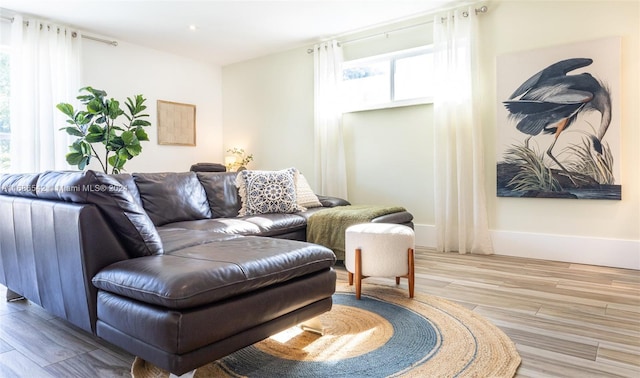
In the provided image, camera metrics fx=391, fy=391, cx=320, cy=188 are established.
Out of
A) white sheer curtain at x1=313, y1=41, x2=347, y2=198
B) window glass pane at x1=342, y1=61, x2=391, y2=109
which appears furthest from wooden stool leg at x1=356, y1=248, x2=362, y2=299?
window glass pane at x1=342, y1=61, x2=391, y2=109

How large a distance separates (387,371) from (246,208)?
2276 millimetres

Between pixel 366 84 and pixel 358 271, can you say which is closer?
pixel 358 271

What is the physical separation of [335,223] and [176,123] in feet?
11.1

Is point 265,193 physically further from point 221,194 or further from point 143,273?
point 143,273

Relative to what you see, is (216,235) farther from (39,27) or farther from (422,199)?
(39,27)

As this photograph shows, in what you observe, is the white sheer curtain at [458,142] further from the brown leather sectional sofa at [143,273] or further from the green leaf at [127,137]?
the green leaf at [127,137]

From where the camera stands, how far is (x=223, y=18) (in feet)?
14.1

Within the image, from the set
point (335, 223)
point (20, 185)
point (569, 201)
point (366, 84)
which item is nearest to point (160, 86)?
point (366, 84)

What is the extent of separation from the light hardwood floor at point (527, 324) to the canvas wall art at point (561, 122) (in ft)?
2.59

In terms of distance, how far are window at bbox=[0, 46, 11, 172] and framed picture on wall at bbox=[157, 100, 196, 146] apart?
167 cm

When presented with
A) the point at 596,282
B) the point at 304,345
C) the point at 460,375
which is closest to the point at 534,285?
the point at 596,282

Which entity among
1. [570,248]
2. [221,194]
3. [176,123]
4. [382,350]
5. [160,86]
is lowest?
[382,350]

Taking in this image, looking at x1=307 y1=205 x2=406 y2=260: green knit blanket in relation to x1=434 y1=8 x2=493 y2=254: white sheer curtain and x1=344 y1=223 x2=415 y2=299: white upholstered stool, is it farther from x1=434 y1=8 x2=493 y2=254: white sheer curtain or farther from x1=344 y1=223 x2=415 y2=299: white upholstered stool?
x1=434 y1=8 x2=493 y2=254: white sheer curtain

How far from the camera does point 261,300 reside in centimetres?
154
